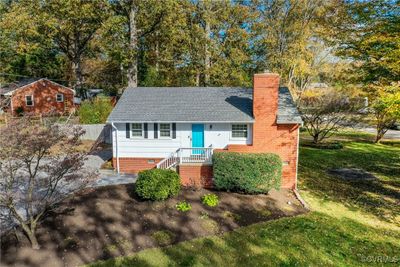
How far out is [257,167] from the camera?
13547mm

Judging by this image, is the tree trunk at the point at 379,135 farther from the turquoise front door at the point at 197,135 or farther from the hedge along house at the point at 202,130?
the turquoise front door at the point at 197,135

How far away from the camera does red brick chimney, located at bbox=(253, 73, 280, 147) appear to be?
15266 mm

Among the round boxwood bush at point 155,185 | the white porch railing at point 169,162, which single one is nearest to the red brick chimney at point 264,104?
the white porch railing at point 169,162

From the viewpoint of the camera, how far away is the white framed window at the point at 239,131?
16.2 m

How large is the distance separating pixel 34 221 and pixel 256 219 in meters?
7.53

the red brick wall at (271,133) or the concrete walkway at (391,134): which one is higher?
the red brick wall at (271,133)

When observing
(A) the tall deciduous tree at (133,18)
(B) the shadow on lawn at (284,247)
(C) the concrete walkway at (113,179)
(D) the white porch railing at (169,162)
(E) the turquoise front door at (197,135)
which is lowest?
(B) the shadow on lawn at (284,247)

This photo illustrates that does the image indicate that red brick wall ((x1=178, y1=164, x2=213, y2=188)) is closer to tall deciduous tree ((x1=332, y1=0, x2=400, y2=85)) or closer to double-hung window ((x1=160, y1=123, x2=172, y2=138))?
double-hung window ((x1=160, y1=123, x2=172, y2=138))

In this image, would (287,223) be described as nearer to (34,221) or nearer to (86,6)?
(34,221)

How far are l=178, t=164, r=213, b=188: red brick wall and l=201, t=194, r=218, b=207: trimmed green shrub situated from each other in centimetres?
192

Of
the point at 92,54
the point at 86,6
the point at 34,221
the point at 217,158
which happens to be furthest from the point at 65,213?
the point at 92,54

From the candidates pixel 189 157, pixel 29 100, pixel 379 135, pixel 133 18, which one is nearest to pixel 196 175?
pixel 189 157

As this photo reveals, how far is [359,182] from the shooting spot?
1723 cm

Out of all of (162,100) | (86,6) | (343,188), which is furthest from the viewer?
(86,6)
